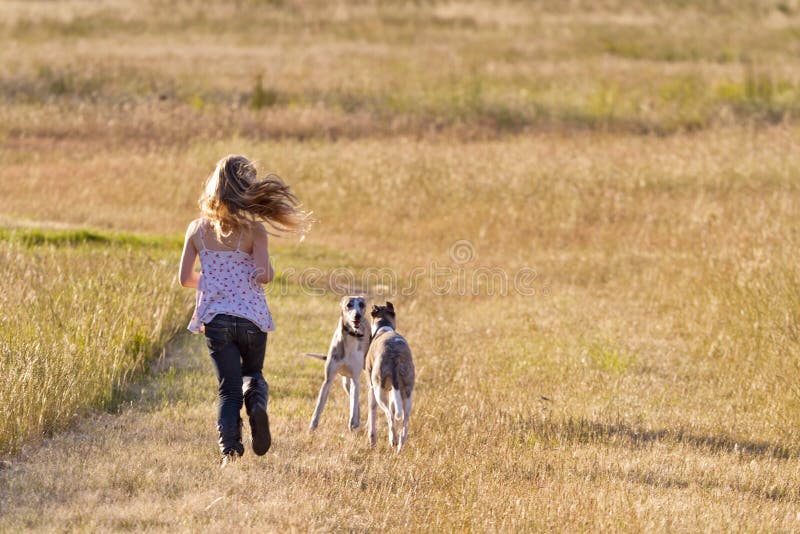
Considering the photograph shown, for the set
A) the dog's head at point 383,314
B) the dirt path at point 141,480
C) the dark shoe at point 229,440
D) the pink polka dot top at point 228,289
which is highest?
the pink polka dot top at point 228,289

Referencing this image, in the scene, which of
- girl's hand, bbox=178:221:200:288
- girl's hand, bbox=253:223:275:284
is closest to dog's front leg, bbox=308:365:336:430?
girl's hand, bbox=253:223:275:284

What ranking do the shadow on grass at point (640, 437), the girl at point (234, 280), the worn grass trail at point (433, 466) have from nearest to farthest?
1. the worn grass trail at point (433, 466)
2. the girl at point (234, 280)
3. the shadow on grass at point (640, 437)

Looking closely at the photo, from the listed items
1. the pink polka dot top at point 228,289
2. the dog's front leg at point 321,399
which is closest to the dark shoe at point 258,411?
the pink polka dot top at point 228,289

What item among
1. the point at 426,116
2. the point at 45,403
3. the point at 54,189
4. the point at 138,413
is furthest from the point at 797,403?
the point at 426,116

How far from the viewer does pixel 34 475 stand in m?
→ 7.46

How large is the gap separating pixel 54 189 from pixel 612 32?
34.2 meters

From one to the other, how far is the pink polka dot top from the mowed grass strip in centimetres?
148

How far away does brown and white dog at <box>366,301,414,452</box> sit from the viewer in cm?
879

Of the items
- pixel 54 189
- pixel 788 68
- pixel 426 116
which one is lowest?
pixel 54 189

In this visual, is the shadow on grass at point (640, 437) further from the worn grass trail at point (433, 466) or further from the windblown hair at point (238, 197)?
the windblown hair at point (238, 197)

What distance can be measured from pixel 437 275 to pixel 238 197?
1205 cm

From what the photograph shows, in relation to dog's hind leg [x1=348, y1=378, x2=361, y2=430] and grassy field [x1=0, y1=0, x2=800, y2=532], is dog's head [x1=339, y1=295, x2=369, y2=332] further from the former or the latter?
grassy field [x1=0, y1=0, x2=800, y2=532]

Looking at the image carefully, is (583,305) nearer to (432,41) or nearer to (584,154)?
(584,154)

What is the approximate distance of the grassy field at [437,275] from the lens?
25.5 ft
